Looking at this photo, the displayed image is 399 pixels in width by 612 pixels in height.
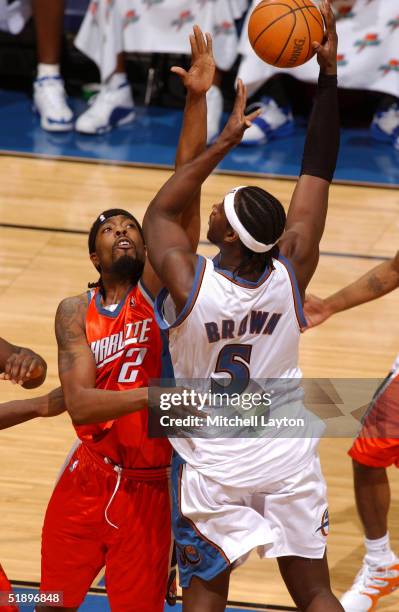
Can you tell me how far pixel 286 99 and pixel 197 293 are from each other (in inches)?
293

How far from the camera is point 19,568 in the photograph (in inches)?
199

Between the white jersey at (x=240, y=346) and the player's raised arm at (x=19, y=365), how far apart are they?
56 centimetres

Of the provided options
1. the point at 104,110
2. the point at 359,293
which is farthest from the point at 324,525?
the point at 104,110

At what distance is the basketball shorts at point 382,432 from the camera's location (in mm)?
4742

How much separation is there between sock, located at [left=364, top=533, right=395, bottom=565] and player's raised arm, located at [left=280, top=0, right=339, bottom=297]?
1440 mm

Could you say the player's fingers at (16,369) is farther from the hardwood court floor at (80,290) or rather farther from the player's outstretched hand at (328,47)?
the player's outstretched hand at (328,47)

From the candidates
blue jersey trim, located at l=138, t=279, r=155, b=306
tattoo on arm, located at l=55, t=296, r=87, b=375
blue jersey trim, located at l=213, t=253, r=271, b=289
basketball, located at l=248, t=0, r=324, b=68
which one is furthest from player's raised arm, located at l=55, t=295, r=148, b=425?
basketball, located at l=248, t=0, r=324, b=68

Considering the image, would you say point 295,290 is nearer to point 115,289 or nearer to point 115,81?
point 115,289

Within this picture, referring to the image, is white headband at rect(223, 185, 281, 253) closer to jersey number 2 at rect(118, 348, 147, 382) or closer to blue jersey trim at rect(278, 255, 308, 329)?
blue jersey trim at rect(278, 255, 308, 329)

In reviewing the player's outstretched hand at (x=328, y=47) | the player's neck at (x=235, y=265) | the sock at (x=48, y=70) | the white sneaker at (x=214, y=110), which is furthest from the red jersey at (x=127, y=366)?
the sock at (x=48, y=70)

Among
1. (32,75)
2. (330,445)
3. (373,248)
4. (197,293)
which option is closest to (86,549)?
(197,293)

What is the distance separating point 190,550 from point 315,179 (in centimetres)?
142

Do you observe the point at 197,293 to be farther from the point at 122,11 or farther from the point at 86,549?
the point at 122,11

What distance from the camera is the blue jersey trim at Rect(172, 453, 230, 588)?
3.86m
